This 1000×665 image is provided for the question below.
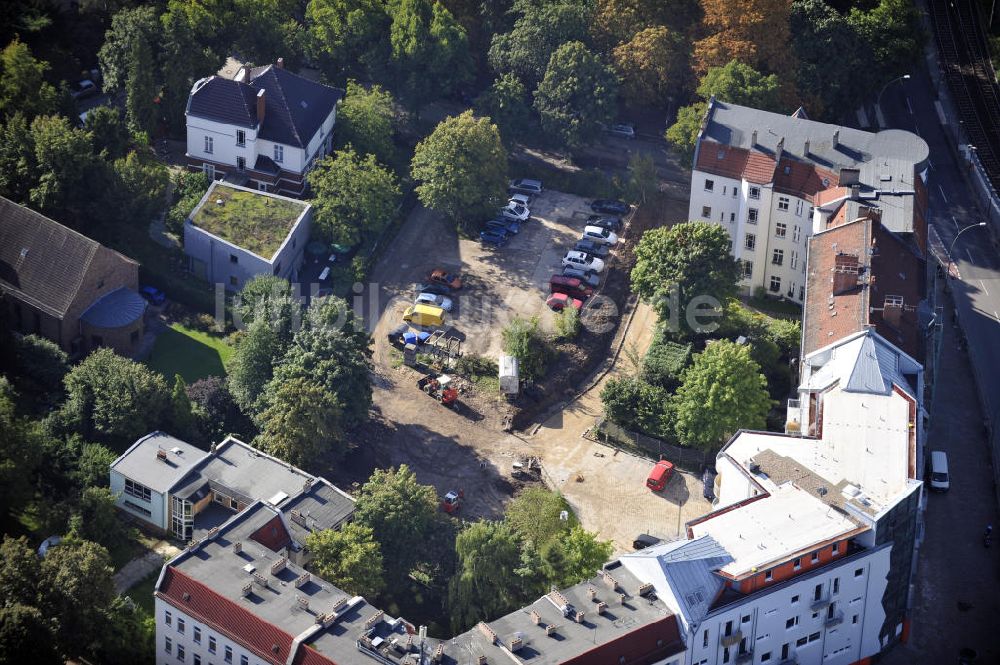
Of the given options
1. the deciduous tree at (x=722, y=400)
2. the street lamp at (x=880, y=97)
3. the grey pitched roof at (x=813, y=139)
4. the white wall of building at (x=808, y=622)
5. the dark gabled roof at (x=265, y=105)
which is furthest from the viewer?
the street lamp at (x=880, y=97)

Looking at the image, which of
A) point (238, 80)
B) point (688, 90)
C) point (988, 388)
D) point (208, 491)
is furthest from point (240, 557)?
point (688, 90)

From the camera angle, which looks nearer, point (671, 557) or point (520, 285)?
point (671, 557)

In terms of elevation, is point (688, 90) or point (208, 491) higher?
point (688, 90)

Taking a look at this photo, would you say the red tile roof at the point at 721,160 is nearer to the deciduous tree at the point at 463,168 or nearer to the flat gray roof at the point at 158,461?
the deciduous tree at the point at 463,168

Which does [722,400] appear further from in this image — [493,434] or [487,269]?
[487,269]

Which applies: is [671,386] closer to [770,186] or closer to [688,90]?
[770,186]

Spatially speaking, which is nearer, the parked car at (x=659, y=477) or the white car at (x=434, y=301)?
the parked car at (x=659, y=477)

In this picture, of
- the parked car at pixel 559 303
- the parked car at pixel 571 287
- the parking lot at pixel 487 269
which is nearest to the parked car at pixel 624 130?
the parking lot at pixel 487 269
